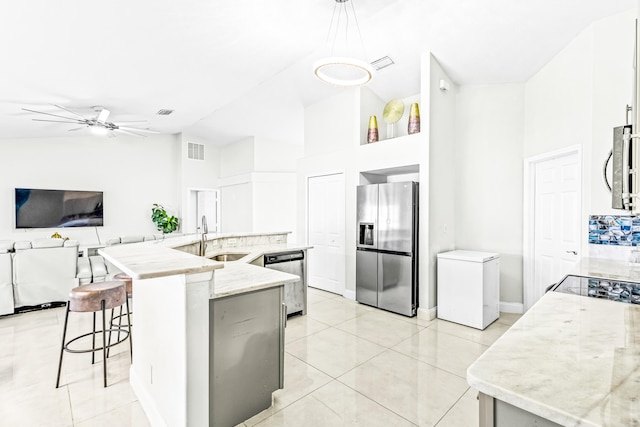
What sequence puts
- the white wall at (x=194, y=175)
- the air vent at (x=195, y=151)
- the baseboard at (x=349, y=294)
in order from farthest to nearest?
1. the air vent at (x=195, y=151)
2. the white wall at (x=194, y=175)
3. the baseboard at (x=349, y=294)

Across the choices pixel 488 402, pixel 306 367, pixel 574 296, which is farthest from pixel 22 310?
pixel 574 296

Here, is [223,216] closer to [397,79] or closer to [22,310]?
[22,310]

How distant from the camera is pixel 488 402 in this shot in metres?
0.77

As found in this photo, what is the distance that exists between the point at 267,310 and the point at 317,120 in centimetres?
410

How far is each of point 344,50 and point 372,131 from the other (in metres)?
1.18

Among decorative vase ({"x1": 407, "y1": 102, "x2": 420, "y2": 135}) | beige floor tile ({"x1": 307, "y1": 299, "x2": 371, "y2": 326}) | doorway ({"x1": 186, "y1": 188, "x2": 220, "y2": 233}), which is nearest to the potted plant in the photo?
doorway ({"x1": 186, "y1": 188, "x2": 220, "y2": 233})

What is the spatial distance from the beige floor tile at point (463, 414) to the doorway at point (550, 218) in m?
2.03

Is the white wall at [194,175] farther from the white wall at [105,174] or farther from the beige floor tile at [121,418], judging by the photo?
the beige floor tile at [121,418]

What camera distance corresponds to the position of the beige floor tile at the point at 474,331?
3.29 metres

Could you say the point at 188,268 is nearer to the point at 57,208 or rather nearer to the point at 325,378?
the point at 325,378

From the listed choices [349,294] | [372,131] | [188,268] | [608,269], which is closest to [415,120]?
[372,131]

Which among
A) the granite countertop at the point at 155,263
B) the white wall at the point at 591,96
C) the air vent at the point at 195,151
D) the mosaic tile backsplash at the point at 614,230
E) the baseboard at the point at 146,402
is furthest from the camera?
the air vent at the point at 195,151

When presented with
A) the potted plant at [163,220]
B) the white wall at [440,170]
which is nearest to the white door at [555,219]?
the white wall at [440,170]

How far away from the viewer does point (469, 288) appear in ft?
11.8
